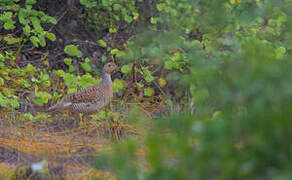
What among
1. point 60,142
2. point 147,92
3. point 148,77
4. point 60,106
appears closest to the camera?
point 60,142

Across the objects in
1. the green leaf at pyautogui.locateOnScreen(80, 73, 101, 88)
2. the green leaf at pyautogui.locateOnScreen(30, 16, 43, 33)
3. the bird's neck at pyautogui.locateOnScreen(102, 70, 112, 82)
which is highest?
the green leaf at pyautogui.locateOnScreen(30, 16, 43, 33)

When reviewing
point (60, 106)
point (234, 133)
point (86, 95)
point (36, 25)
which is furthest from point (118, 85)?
point (234, 133)

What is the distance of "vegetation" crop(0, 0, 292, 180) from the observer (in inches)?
84.3

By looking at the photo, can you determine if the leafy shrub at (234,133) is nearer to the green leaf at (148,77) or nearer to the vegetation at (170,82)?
the vegetation at (170,82)

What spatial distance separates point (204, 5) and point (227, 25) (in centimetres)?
38

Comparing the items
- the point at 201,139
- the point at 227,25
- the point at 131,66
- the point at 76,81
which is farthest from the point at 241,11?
the point at 201,139

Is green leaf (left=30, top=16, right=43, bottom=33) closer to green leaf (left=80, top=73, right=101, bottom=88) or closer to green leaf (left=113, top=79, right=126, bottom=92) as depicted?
green leaf (left=80, top=73, right=101, bottom=88)

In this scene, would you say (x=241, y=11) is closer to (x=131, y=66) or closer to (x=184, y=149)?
(x=131, y=66)

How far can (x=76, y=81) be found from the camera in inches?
258

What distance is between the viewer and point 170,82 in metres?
7.14

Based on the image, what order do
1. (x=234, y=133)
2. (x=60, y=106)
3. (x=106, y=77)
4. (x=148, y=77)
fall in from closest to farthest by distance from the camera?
1. (x=234, y=133)
2. (x=60, y=106)
3. (x=106, y=77)
4. (x=148, y=77)

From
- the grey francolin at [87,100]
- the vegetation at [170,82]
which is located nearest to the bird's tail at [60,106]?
the grey francolin at [87,100]

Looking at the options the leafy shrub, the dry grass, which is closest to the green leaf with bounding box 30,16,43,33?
the dry grass

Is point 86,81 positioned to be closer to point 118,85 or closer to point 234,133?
point 118,85
